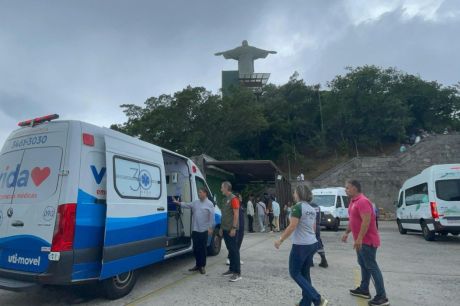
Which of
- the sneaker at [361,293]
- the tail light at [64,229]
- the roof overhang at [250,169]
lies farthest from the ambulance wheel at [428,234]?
the tail light at [64,229]

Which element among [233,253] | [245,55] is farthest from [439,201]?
[245,55]

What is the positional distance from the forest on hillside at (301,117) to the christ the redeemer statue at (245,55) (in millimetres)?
9610

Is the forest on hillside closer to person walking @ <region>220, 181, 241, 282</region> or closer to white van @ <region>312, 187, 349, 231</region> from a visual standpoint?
white van @ <region>312, 187, 349, 231</region>

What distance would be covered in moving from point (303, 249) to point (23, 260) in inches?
146

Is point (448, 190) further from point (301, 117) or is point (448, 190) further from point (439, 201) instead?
point (301, 117)

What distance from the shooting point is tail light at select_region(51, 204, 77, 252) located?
4645mm

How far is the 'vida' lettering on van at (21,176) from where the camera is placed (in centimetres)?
503

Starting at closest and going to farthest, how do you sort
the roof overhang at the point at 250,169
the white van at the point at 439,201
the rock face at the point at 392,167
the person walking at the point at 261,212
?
the white van at the point at 439,201, the roof overhang at the point at 250,169, the person walking at the point at 261,212, the rock face at the point at 392,167

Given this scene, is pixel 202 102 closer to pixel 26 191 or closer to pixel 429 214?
pixel 429 214

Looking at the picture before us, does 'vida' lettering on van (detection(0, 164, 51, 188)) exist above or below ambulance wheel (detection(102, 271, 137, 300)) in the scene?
above

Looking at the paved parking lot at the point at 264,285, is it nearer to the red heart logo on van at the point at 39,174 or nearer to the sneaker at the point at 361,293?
the sneaker at the point at 361,293

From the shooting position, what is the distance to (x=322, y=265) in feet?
Answer: 26.4

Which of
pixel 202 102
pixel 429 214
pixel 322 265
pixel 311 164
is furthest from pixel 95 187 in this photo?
pixel 311 164

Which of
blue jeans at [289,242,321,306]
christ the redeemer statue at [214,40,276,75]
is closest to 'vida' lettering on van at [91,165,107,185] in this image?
blue jeans at [289,242,321,306]
